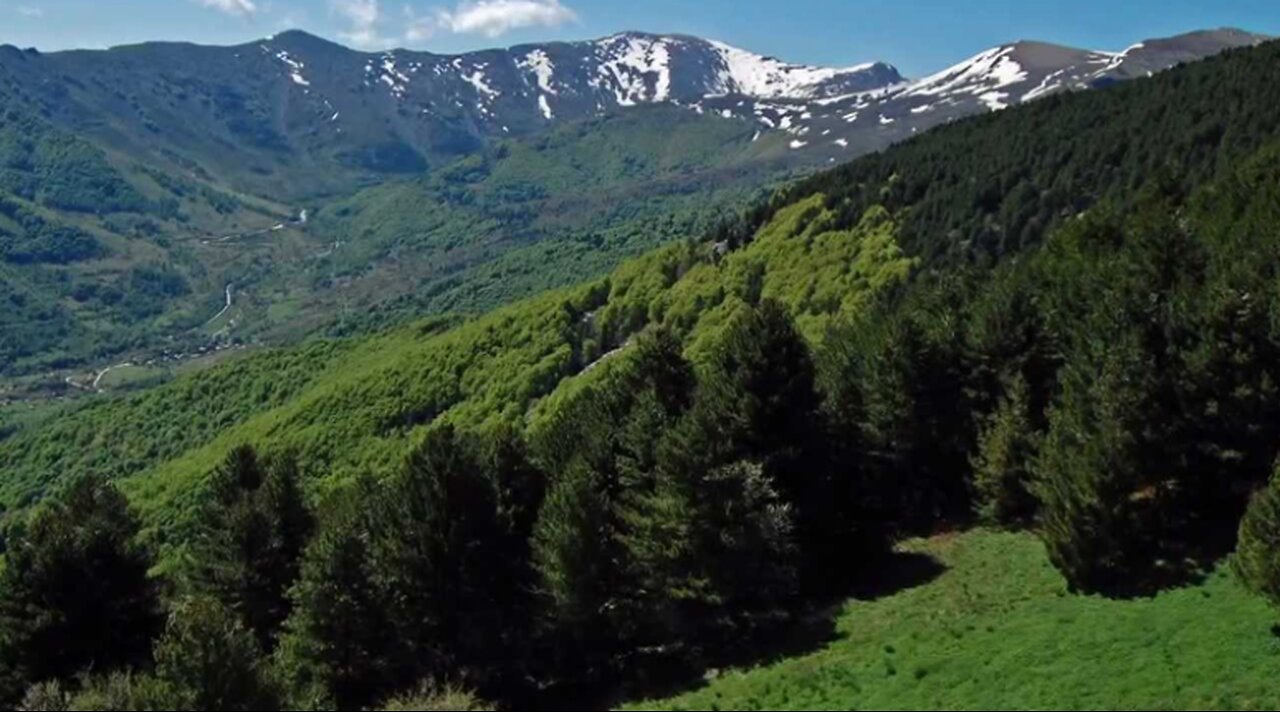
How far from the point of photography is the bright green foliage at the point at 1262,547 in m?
29.5

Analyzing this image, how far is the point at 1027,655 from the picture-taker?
Answer: 1260 inches

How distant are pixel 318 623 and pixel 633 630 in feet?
42.1

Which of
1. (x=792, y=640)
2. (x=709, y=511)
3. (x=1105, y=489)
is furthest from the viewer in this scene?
(x=709, y=511)

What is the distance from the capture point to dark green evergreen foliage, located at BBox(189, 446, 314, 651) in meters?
48.7

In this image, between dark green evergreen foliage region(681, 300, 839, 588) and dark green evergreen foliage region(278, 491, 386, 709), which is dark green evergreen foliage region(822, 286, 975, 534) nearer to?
dark green evergreen foliage region(681, 300, 839, 588)

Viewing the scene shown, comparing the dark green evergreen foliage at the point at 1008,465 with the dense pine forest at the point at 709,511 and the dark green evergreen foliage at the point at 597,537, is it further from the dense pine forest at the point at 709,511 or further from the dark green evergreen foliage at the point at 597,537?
Answer: the dark green evergreen foliage at the point at 597,537

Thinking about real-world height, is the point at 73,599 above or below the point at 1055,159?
below

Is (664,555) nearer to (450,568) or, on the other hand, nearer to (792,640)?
(792,640)

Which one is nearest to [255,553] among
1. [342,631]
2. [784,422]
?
[342,631]

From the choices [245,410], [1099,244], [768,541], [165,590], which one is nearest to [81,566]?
[165,590]

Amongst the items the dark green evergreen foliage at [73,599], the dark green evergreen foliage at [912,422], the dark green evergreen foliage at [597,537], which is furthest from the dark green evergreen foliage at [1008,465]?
the dark green evergreen foliage at [73,599]

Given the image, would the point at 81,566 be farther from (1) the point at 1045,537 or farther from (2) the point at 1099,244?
(2) the point at 1099,244

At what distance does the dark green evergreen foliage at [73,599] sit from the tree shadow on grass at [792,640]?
2304 centimetres

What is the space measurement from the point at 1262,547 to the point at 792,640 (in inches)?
661
